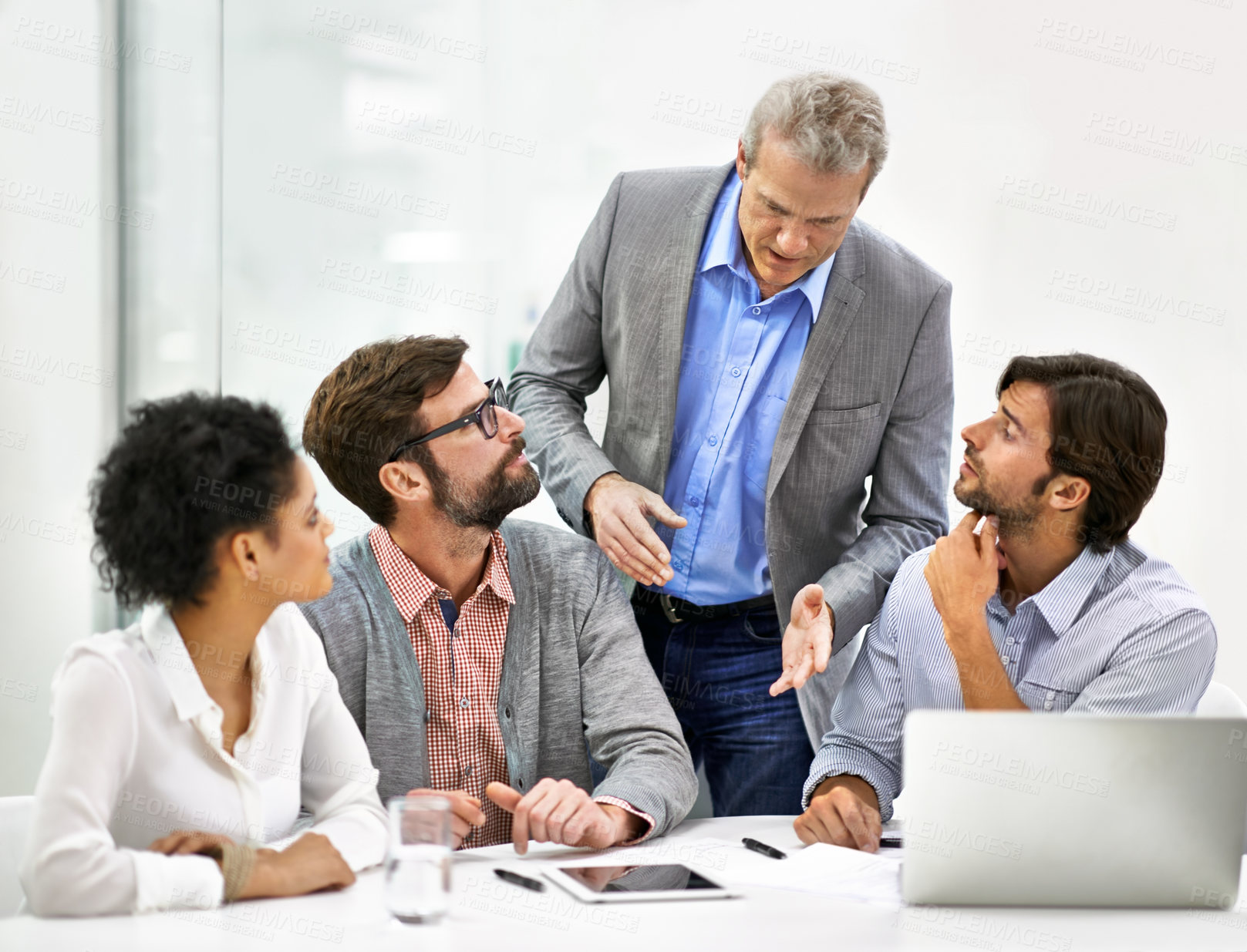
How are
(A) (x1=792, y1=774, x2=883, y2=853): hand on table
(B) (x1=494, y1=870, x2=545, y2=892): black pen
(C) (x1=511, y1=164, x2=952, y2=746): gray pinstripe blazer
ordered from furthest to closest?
(C) (x1=511, y1=164, x2=952, y2=746): gray pinstripe blazer < (A) (x1=792, y1=774, x2=883, y2=853): hand on table < (B) (x1=494, y1=870, x2=545, y2=892): black pen

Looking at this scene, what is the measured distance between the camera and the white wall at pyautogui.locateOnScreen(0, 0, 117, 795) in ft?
9.29

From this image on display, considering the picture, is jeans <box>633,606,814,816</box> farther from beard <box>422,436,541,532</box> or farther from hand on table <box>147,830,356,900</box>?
hand on table <box>147,830,356,900</box>

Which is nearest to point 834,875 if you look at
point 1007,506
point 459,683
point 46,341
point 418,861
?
point 418,861

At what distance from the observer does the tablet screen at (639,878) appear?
152 cm

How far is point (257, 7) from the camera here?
3324 millimetres

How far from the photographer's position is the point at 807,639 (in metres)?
2.00

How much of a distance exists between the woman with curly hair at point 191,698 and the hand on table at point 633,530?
645 millimetres

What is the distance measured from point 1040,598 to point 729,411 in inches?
27.5

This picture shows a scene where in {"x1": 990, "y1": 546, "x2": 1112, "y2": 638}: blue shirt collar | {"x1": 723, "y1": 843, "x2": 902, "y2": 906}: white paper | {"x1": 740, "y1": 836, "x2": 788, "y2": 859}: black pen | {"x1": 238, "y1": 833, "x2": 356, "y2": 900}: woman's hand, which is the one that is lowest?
{"x1": 740, "y1": 836, "x2": 788, "y2": 859}: black pen

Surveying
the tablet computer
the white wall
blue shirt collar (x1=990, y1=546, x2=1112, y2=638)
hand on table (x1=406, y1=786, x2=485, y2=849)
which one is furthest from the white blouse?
the white wall

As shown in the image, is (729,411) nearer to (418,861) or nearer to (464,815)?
(464,815)

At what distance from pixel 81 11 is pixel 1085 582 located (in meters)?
2.78

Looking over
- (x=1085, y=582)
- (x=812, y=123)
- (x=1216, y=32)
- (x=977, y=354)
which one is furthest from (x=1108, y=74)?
(x=1085, y=582)

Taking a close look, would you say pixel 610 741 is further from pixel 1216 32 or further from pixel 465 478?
pixel 1216 32
